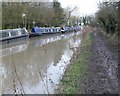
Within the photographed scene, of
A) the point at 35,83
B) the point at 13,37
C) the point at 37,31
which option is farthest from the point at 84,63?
the point at 37,31

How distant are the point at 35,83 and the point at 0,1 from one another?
20.3m

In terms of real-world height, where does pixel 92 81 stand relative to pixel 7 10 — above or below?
below

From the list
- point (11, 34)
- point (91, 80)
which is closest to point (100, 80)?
point (91, 80)

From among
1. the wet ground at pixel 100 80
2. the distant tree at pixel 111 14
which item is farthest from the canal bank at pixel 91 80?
the distant tree at pixel 111 14

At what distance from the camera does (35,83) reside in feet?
27.6

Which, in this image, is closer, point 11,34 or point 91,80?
point 91,80

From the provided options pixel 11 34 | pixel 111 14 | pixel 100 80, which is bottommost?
pixel 100 80

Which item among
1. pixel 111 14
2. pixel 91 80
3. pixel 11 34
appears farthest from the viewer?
pixel 11 34

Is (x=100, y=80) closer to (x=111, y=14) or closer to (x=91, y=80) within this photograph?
(x=91, y=80)

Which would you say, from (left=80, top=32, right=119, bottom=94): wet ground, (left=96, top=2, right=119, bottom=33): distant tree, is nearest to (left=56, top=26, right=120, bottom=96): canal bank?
(left=80, top=32, right=119, bottom=94): wet ground

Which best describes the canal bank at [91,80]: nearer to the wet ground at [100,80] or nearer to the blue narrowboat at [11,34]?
the wet ground at [100,80]

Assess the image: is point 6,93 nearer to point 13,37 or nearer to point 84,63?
point 84,63

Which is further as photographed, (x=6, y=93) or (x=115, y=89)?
(x=6, y=93)

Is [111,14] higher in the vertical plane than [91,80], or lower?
higher
